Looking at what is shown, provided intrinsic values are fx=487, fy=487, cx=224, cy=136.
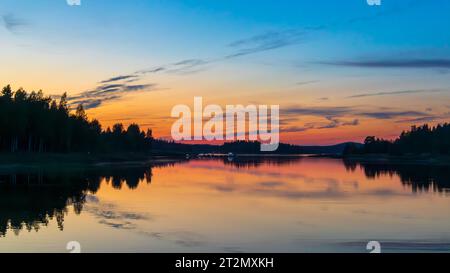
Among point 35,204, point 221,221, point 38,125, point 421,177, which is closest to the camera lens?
point 221,221

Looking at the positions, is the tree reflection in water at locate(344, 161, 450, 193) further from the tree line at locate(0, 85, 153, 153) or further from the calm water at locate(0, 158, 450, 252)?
the tree line at locate(0, 85, 153, 153)

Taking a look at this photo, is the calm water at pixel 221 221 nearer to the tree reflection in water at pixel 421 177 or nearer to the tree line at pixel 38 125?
the tree reflection in water at pixel 421 177

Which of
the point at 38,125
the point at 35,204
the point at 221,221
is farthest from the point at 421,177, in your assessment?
the point at 38,125

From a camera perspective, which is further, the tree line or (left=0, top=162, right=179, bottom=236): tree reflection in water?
the tree line

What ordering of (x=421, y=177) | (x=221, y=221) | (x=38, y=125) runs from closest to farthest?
(x=221, y=221) < (x=421, y=177) < (x=38, y=125)

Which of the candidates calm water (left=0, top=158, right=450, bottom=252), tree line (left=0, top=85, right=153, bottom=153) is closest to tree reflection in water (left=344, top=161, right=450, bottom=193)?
calm water (left=0, top=158, right=450, bottom=252)

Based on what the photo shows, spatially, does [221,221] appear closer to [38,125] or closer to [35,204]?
[35,204]

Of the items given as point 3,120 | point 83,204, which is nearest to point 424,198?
point 83,204

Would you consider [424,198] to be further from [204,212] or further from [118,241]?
[118,241]

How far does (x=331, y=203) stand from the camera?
38.8 metres

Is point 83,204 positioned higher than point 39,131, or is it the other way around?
point 39,131

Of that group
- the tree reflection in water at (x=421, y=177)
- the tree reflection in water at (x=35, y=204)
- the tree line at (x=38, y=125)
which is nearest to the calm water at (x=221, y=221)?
the tree reflection in water at (x=35, y=204)

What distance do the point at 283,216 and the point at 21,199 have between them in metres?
21.6

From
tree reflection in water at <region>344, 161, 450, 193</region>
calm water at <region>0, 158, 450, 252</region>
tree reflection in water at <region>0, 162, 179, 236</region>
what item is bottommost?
tree reflection in water at <region>344, 161, 450, 193</region>
